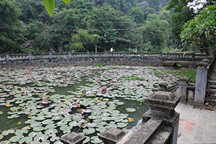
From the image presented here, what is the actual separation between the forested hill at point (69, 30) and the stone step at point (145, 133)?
52.7 ft

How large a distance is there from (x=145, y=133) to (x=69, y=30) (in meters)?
19.8

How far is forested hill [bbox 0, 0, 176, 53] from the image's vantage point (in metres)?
15.7

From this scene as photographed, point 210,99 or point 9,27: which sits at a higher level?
point 9,27

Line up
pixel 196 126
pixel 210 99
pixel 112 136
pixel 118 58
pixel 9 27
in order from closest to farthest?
pixel 112 136 < pixel 196 126 < pixel 210 99 < pixel 9 27 < pixel 118 58

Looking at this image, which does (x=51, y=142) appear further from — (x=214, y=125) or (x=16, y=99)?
(x=214, y=125)

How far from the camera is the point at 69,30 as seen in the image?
19938 millimetres

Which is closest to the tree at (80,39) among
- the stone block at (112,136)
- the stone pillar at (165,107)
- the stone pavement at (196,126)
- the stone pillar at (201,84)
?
the stone pillar at (201,84)

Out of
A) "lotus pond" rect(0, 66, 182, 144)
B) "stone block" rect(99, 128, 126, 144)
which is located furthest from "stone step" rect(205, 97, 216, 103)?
"stone block" rect(99, 128, 126, 144)

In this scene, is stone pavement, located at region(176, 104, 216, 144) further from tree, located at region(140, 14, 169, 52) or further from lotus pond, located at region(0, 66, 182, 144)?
tree, located at region(140, 14, 169, 52)

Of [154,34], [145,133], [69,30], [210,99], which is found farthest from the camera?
[154,34]

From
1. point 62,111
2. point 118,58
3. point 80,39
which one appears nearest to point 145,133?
point 62,111

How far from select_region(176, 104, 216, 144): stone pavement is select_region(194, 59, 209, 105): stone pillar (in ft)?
1.21

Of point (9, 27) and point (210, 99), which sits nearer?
point (210, 99)

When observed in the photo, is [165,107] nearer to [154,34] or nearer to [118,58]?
[118,58]
